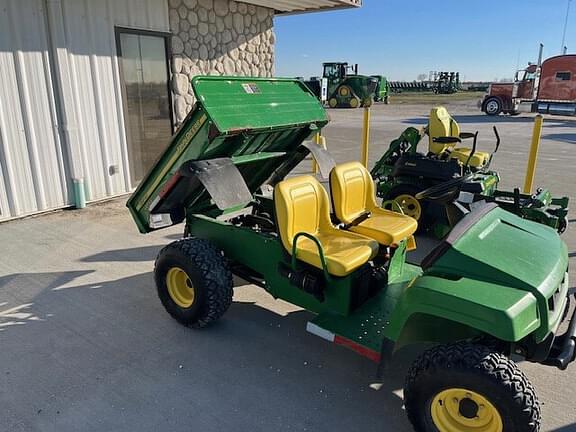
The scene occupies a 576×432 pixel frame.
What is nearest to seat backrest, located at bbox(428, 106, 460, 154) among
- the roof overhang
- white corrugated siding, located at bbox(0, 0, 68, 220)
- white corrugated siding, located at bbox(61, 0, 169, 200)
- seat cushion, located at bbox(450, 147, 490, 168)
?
seat cushion, located at bbox(450, 147, 490, 168)

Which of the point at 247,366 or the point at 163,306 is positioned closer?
the point at 247,366

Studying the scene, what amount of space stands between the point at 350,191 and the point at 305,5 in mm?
6383

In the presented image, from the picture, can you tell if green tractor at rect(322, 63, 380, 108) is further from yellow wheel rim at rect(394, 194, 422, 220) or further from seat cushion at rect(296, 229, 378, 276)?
seat cushion at rect(296, 229, 378, 276)

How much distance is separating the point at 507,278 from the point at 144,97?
642 centimetres

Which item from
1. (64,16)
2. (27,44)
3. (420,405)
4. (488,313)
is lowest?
(420,405)

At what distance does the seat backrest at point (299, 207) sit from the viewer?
3076 millimetres

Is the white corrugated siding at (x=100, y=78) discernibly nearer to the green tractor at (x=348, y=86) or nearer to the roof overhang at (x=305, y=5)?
the roof overhang at (x=305, y=5)

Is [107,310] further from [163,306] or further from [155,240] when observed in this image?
[155,240]

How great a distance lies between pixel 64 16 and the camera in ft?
19.4

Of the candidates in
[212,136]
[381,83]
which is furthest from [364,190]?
[381,83]

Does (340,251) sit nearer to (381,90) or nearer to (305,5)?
(305,5)

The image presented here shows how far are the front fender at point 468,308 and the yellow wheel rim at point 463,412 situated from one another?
32cm

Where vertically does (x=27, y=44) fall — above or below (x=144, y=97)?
above

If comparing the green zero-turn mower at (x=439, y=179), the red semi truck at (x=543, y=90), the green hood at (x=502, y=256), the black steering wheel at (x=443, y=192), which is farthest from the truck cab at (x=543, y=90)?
the green hood at (x=502, y=256)
